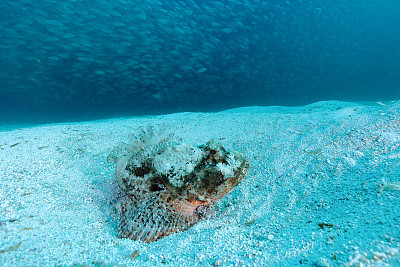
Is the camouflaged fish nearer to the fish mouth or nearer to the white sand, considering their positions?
the fish mouth

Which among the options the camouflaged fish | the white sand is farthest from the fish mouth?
the white sand

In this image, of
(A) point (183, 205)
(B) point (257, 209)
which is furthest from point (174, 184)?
(B) point (257, 209)

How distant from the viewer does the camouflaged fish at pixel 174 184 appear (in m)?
1.80

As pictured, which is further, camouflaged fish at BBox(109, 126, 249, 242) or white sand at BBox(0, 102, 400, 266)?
camouflaged fish at BBox(109, 126, 249, 242)

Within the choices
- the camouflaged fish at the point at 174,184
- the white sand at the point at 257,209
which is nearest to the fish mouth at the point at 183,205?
the camouflaged fish at the point at 174,184

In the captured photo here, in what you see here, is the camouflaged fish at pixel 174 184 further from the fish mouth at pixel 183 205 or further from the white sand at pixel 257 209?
the white sand at pixel 257 209

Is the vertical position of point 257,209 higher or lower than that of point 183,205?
higher

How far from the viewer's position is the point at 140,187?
1.97m

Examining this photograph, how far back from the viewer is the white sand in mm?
1193

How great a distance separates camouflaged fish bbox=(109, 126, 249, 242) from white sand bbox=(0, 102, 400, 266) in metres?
0.14

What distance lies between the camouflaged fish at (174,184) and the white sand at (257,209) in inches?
5.5

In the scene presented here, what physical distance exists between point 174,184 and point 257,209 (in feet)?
2.75

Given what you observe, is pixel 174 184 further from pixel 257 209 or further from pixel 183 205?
pixel 257 209

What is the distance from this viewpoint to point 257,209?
1.96 m
